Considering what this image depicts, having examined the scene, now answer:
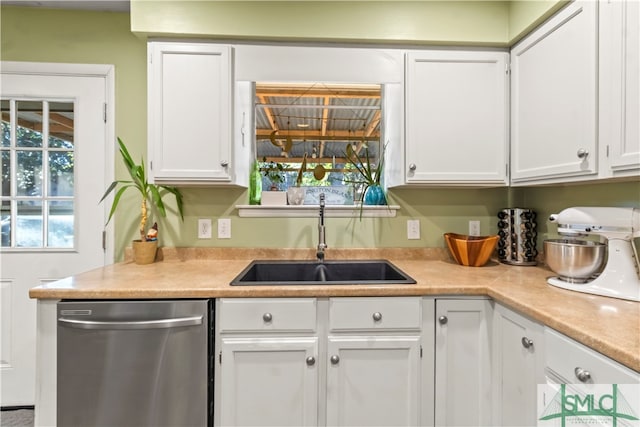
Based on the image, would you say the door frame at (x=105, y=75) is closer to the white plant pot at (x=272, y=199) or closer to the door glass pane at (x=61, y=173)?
the door glass pane at (x=61, y=173)

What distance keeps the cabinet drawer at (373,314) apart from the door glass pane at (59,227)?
173cm

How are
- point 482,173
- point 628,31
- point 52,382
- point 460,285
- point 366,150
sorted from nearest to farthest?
point 628,31 < point 52,382 < point 460,285 < point 482,173 < point 366,150

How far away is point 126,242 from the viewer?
6.46ft

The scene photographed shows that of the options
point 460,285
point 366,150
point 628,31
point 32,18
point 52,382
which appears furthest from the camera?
point 366,150

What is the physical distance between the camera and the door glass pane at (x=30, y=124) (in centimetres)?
193

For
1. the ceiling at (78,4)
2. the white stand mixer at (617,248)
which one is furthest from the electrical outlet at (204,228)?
the white stand mixer at (617,248)

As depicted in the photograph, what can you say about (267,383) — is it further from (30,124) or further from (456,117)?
(30,124)

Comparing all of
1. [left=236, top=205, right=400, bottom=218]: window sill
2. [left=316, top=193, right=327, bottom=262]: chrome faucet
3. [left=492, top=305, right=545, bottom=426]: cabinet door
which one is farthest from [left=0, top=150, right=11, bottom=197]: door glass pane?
[left=492, top=305, right=545, bottom=426]: cabinet door

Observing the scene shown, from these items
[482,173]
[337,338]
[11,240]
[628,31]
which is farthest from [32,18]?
[628,31]

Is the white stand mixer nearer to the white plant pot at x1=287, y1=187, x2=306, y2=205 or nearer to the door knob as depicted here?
the door knob

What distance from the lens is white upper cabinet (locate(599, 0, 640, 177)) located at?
1.08m

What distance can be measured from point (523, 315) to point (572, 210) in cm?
51

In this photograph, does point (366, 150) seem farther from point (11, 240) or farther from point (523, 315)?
point (11, 240)

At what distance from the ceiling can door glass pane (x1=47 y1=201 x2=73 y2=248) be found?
1187mm
